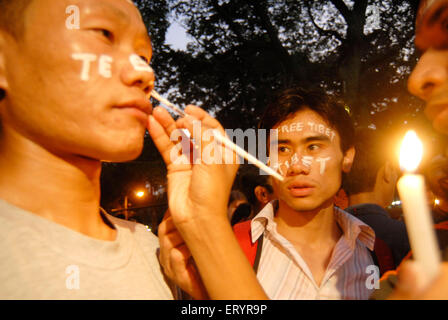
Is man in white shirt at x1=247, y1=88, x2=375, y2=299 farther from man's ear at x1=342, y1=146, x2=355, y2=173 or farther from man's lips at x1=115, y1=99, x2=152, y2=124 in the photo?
man's lips at x1=115, y1=99, x2=152, y2=124

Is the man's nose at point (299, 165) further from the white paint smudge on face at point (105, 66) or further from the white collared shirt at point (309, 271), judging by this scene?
the white paint smudge on face at point (105, 66)

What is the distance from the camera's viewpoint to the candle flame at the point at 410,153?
0.76 metres

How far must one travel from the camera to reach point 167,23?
1353cm

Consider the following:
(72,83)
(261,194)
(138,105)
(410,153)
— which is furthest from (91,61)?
(261,194)

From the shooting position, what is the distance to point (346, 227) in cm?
255

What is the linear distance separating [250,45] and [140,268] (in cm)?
1287

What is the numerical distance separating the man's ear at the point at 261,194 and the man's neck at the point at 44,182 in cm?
459

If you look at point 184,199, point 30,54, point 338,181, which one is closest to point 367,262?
point 338,181

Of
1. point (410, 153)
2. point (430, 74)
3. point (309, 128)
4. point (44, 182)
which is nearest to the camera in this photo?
point (410, 153)

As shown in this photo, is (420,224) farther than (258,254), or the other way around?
(258,254)

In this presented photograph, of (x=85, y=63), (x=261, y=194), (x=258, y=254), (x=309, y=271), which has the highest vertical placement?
(x=261, y=194)

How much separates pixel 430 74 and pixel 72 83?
1562mm

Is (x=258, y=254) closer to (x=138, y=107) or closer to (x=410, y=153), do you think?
(x=138, y=107)

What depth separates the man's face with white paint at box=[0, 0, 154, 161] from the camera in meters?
1.28
